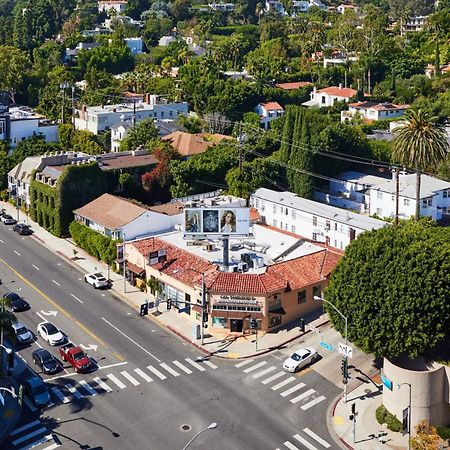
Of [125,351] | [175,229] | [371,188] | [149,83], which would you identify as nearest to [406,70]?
[149,83]

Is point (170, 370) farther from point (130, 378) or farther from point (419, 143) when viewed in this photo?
point (419, 143)

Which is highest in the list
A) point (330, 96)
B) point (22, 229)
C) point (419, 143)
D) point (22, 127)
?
point (330, 96)

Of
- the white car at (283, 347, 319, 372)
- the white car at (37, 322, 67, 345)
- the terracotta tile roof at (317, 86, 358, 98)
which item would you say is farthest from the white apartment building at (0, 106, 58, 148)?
the white car at (283, 347, 319, 372)

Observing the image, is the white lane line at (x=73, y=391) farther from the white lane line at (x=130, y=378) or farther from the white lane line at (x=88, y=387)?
the white lane line at (x=130, y=378)

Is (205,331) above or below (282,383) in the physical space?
above

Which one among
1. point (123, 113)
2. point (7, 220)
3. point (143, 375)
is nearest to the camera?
point (143, 375)

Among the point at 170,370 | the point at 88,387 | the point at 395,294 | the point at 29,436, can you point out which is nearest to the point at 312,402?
the point at 395,294
